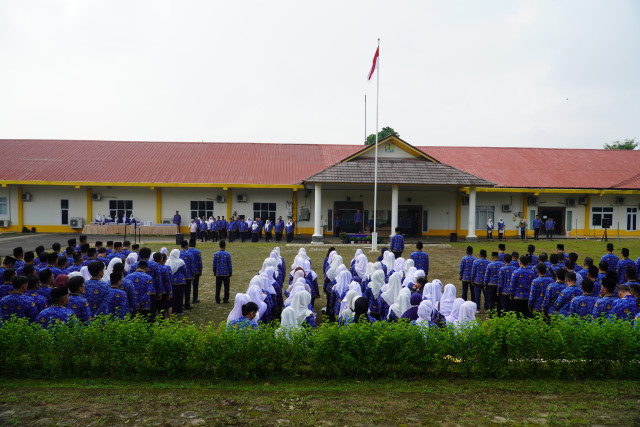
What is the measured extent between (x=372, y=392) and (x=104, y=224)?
23.2 metres

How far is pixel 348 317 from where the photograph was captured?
21.0 ft

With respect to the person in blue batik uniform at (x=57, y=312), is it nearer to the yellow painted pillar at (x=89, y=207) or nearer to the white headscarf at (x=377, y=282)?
the white headscarf at (x=377, y=282)

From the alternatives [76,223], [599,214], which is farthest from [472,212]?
[76,223]

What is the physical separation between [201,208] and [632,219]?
83.6 feet

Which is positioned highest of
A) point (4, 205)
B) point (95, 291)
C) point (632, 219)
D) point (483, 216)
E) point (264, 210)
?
point (4, 205)

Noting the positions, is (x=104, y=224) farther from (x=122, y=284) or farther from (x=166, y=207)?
(x=122, y=284)

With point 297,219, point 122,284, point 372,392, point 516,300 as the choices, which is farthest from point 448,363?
point 297,219

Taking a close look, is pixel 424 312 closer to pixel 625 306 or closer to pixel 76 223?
pixel 625 306

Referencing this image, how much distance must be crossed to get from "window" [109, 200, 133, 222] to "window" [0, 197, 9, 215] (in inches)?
227

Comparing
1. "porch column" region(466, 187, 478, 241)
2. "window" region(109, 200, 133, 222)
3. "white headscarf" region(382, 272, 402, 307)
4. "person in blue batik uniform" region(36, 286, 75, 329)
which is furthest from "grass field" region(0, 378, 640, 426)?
"window" region(109, 200, 133, 222)

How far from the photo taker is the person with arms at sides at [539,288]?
7613 millimetres

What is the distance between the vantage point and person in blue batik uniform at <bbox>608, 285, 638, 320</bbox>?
5.98 m

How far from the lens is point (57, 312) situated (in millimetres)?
5629

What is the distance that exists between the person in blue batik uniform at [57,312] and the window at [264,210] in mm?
20270
